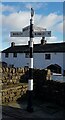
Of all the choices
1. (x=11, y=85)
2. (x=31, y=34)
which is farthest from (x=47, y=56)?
(x=31, y=34)

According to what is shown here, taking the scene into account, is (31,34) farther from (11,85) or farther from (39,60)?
(39,60)

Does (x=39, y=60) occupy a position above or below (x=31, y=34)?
below

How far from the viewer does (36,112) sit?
9969 mm

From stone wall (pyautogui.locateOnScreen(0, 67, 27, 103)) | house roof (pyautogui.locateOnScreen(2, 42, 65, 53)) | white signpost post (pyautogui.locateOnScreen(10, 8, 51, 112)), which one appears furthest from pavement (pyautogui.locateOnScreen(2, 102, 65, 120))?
house roof (pyautogui.locateOnScreen(2, 42, 65, 53))

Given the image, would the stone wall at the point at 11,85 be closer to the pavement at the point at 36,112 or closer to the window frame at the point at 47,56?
the pavement at the point at 36,112

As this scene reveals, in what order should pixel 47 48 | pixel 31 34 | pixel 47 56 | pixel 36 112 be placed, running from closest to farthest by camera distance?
pixel 36 112 < pixel 31 34 < pixel 47 56 < pixel 47 48

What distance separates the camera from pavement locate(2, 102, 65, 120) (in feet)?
28.6

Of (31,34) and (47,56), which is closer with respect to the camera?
(31,34)

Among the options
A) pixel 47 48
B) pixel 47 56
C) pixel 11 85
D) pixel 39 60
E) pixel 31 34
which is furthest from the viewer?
pixel 39 60

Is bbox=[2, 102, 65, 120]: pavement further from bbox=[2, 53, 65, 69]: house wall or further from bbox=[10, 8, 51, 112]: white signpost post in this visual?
bbox=[2, 53, 65, 69]: house wall

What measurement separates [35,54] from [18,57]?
13.9 feet

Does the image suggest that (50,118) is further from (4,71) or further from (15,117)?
(4,71)

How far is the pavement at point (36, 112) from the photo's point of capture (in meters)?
8.71

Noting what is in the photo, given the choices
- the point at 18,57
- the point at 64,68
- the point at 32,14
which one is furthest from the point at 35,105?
the point at 18,57
